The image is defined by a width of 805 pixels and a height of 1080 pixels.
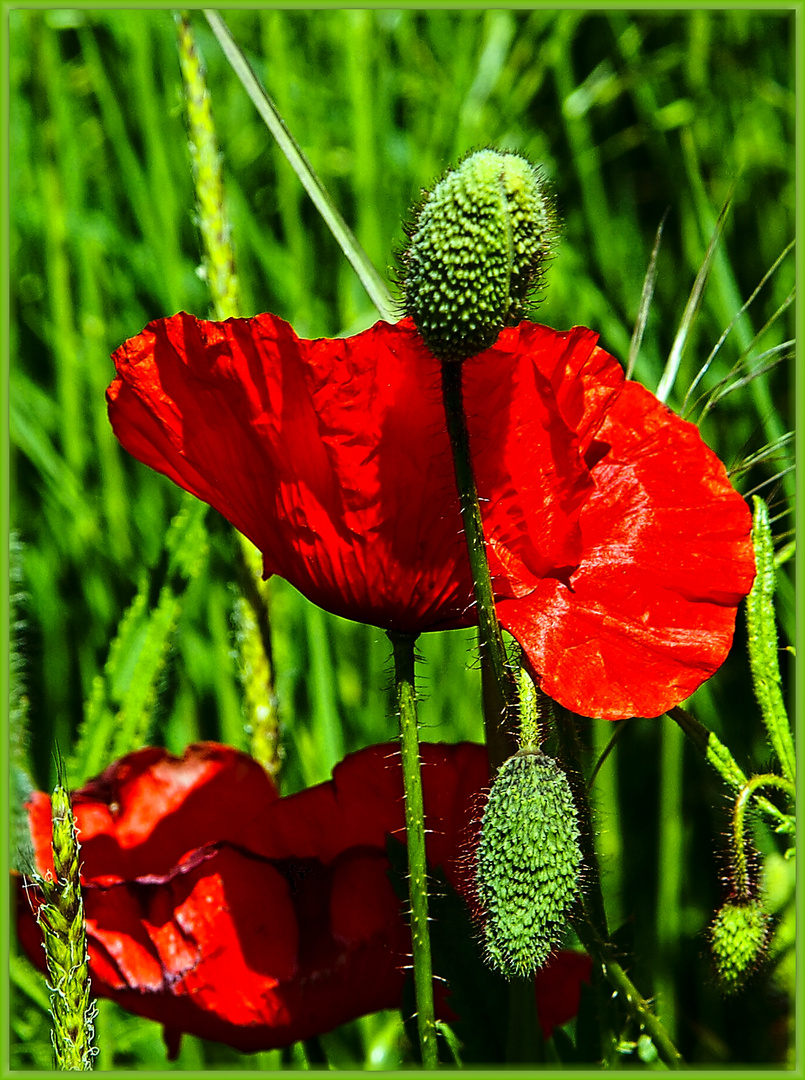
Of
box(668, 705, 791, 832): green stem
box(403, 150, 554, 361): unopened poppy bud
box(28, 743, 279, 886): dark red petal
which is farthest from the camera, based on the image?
box(28, 743, 279, 886): dark red petal

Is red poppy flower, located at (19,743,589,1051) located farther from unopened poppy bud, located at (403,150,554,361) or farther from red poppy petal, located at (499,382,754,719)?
unopened poppy bud, located at (403,150,554,361)

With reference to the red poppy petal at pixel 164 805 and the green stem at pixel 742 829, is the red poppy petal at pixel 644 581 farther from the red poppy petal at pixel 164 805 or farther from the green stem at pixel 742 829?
the red poppy petal at pixel 164 805

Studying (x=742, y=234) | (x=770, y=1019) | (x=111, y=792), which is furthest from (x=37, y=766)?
(x=742, y=234)

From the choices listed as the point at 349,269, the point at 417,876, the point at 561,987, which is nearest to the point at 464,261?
the point at 417,876

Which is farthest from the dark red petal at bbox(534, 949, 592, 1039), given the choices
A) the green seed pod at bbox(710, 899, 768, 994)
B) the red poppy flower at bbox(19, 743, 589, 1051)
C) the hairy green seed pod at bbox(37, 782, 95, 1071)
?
the hairy green seed pod at bbox(37, 782, 95, 1071)

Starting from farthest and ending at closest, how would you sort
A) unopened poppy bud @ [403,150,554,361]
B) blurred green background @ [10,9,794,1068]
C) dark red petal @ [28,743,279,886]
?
blurred green background @ [10,9,794,1068], dark red petal @ [28,743,279,886], unopened poppy bud @ [403,150,554,361]

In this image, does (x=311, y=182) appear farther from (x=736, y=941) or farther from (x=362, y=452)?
(x=736, y=941)

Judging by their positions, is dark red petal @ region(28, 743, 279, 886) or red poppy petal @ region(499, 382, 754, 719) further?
dark red petal @ region(28, 743, 279, 886)
